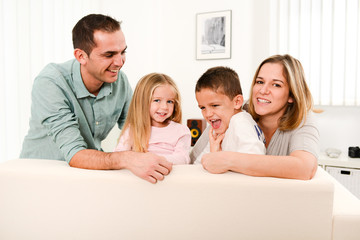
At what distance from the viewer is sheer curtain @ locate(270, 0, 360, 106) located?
10.3ft

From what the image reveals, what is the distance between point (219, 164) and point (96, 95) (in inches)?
45.1

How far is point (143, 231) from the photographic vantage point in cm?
100

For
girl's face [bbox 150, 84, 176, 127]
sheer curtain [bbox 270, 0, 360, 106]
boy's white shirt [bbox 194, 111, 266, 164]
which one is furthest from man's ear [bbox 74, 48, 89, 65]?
sheer curtain [bbox 270, 0, 360, 106]

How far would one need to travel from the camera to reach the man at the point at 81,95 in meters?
1.45

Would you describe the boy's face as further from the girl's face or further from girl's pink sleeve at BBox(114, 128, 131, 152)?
girl's pink sleeve at BBox(114, 128, 131, 152)

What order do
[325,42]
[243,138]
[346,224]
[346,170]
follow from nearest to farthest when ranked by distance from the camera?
[346,224] < [243,138] < [346,170] < [325,42]

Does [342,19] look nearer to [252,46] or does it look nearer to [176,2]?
[252,46]

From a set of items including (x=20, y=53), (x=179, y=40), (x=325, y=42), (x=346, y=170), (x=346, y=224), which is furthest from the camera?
(x=179, y=40)

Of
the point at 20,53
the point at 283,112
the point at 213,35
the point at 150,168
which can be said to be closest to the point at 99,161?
the point at 150,168

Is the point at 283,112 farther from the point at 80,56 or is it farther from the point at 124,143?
the point at 80,56

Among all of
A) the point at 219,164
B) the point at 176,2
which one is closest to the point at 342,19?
the point at 176,2

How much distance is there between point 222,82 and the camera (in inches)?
58.5

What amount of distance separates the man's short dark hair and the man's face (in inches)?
0.9

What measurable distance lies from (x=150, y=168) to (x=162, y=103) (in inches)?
29.5
